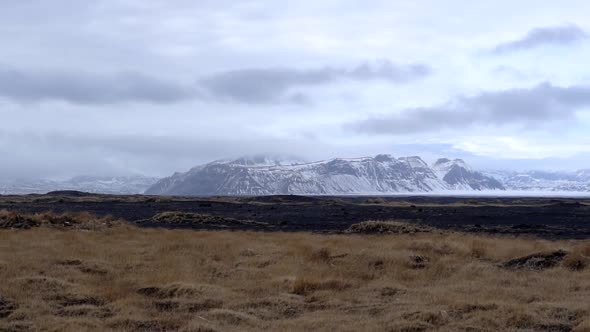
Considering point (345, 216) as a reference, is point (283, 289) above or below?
above

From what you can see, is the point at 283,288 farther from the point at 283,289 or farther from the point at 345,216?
the point at 345,216

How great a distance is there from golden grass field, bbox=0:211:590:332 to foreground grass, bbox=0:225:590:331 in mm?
32

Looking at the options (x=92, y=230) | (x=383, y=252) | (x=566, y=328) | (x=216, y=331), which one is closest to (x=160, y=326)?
(x=216, y=331)

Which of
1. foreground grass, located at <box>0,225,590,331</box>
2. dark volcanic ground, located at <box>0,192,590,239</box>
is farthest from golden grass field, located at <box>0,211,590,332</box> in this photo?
dark volcanic ground, located at <box>0,192,590,239</box>

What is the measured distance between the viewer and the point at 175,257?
2119cm

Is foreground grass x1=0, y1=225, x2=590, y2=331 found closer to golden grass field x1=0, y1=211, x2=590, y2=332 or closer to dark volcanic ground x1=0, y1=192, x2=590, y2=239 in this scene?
golden grass field x1=0, y1=211, x2=590, y2=332

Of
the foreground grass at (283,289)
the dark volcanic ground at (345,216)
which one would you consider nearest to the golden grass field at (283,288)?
the foreground grass at (283,289)

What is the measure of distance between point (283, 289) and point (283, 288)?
0.09 meters

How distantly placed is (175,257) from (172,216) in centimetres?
2777

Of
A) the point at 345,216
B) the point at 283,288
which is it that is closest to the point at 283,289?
the point at 283,288

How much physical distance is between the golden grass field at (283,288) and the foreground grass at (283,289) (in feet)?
0.11

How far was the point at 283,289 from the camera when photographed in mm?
15617

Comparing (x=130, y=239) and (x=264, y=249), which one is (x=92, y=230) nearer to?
(x=130, y=239)

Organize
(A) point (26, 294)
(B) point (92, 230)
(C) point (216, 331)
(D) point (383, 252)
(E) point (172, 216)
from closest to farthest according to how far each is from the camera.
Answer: (C) point (216, 331)
(A) point (26, 294)
(D) point (383, 252)
(B) point (92, 230)
(E) point (172, 216)
